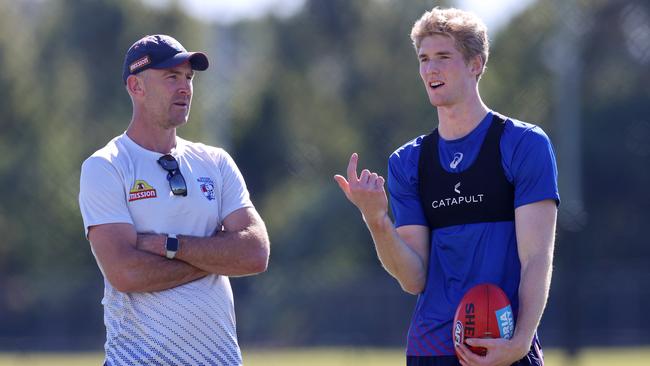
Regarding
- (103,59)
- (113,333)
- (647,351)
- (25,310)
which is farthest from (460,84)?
(103,59)

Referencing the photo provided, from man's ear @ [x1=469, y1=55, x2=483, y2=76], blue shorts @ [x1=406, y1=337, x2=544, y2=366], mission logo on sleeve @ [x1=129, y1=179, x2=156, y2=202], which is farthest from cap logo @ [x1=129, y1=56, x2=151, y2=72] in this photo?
blue shorts @ [x1=406, y1=337, x2=544, y2=366]

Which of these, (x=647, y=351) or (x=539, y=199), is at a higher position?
(x=539, y=199)

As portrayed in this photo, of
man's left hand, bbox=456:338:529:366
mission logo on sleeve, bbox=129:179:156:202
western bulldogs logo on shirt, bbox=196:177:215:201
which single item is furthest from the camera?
western bulldogs logo on shirt, bbox=196:177:215:201

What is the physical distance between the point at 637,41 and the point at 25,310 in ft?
46.5

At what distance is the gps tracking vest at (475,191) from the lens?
17.0 ft

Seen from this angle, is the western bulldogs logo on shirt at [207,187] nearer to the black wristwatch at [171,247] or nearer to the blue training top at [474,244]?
the black wristwatch at [171,247]

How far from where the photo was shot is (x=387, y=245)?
520 cm

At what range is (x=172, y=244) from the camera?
5.56 m

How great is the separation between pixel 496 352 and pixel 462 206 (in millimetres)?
687

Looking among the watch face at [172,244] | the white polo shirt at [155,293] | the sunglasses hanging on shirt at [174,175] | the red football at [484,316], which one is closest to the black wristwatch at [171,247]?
the watch face at [172,244]

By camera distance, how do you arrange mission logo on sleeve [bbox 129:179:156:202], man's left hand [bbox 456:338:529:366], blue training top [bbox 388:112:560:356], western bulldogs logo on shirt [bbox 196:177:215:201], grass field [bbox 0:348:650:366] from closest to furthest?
man's left hand [bbox 456:338:529:366] < blue training top [bbox 388:112:560:356] < mission logo on sleeve [bbox 129:179:156:202] < western bulldogs logo on shirt [bbox 196:177:215:201] < grass field [bbox 0:348:650:366]

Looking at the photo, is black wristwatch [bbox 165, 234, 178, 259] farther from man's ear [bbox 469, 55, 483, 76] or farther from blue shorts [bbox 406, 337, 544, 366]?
man's ear [bbox 469, 55, 483, 76]

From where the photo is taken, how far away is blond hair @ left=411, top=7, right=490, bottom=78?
206 inches

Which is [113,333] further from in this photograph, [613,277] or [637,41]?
[637,41]
